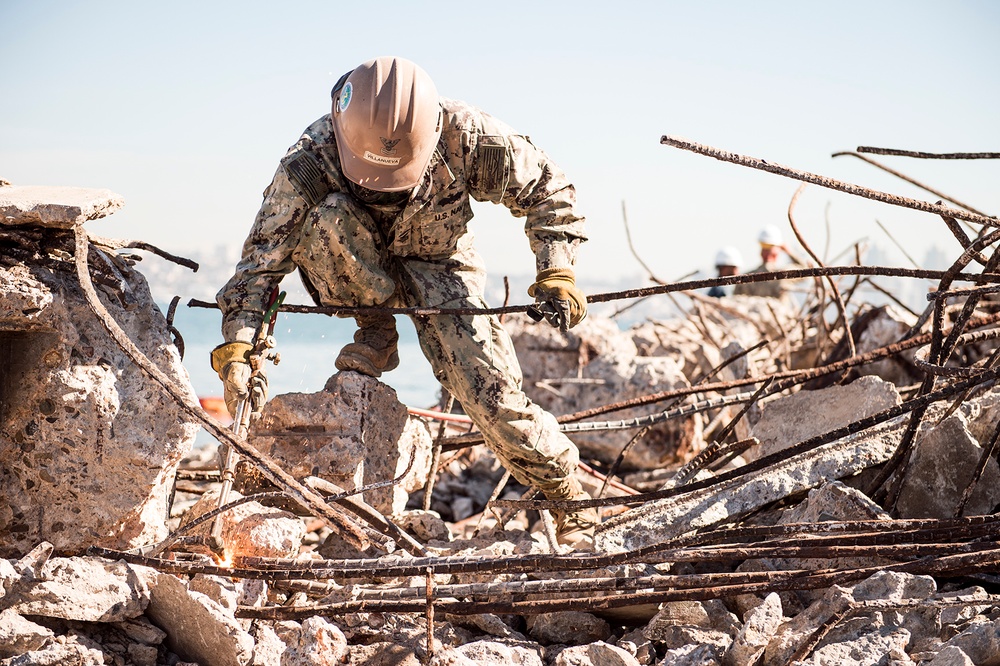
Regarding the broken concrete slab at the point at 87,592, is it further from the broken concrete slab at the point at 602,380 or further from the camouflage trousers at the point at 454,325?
the broken concrete slab at the point at 602,380

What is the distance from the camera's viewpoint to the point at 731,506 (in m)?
3.42

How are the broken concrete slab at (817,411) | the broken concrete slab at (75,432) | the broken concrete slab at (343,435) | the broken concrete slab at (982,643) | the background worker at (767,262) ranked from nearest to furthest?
the broken concrete slab at (982,643) → the broken concrete slab at (75,432) → the broken concrete slab at (343,435) → the broken concrete slab at (817,411) → the background worker at (767,262)

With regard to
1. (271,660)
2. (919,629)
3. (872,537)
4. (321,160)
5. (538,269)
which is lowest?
(271,660)

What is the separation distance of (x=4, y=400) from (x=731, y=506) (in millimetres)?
2474

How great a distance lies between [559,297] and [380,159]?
819 millimetres

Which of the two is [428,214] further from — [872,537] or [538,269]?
[872,537]

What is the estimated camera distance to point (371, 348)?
3.79m

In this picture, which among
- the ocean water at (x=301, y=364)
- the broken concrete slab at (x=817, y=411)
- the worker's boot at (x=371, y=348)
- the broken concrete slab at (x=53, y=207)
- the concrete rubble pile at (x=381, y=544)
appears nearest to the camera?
the concrete rubble pile at (x=381, y=544)

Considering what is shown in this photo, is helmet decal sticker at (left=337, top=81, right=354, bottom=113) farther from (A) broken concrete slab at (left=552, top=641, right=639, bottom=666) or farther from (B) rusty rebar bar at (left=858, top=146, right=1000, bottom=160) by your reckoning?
(A) broken concrete slab at (left=552, top=641, right=639, bottom=666)

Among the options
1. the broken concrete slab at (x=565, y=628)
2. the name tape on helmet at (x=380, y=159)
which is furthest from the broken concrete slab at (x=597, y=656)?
the name tape on helmet at (x=380, y=159)

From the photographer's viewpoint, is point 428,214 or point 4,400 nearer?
point 4,400

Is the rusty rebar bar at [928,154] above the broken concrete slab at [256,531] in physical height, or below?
above

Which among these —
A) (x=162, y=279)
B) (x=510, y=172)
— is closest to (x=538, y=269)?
(x=510, y=172)

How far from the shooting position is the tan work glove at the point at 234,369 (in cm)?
306
